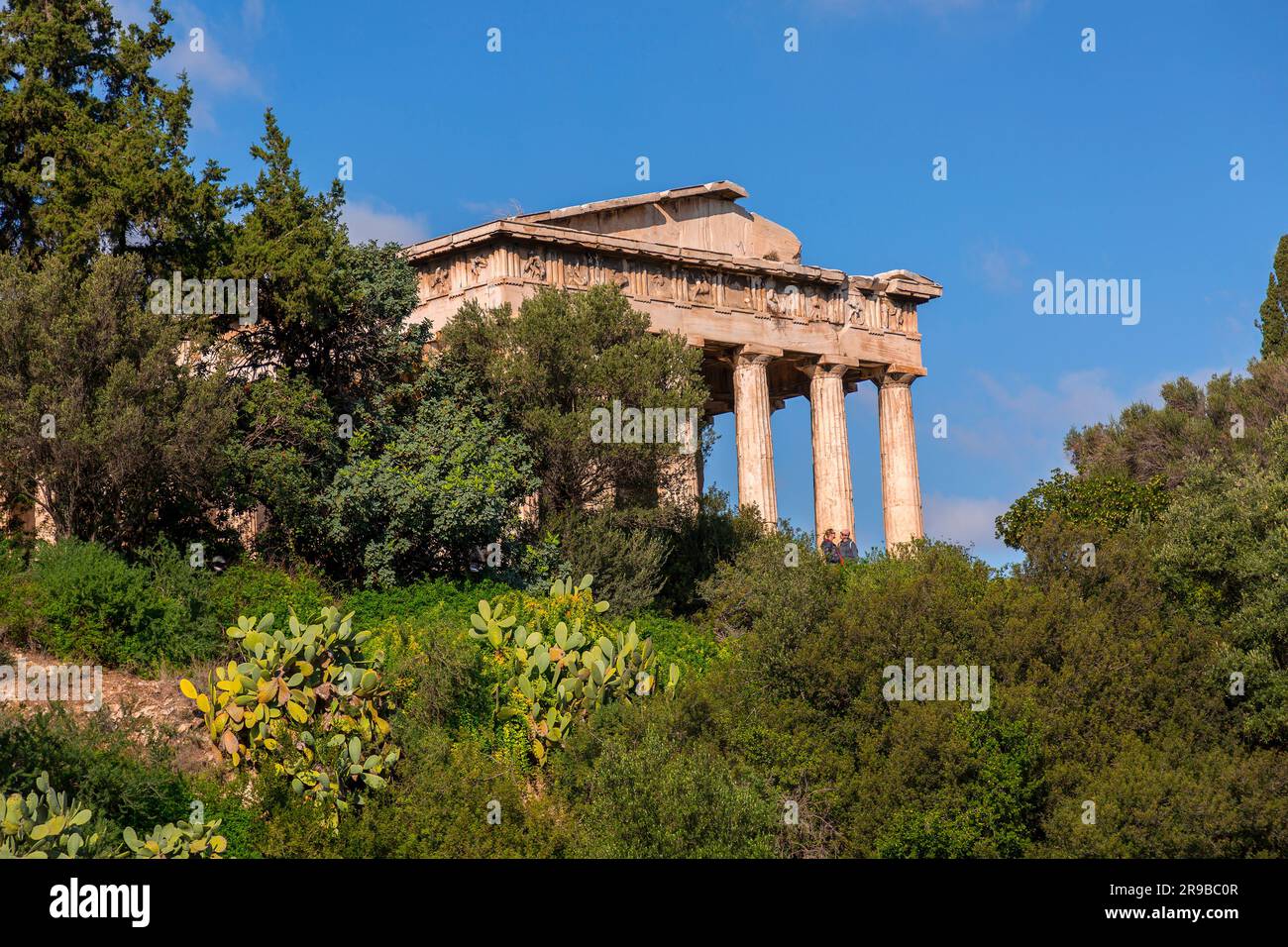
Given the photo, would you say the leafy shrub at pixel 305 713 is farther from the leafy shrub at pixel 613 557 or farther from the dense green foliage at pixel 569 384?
the dense green foliage at pixel 569 384

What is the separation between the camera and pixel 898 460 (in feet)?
144

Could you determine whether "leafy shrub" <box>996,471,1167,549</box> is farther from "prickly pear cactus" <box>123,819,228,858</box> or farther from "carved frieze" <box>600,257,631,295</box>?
"prickly pear cactus" <box>123,819,228,858</box>

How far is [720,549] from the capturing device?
35156 millimetres

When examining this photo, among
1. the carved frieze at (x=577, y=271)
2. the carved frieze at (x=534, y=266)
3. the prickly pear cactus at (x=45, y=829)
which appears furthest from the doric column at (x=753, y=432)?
the prickly pear cactus at (x=45, y=829)

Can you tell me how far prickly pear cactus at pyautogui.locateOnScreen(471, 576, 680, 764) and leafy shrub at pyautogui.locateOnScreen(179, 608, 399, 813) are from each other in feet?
6.58

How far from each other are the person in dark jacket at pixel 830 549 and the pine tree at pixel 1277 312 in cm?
1749

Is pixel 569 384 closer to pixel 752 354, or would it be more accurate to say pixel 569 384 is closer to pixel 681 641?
pixel 681 641

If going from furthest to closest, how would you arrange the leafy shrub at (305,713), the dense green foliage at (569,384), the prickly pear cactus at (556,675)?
the dense green foliage at (569,384), the prickly pear cactus at (556,675), the leafy shrub at (305,713)

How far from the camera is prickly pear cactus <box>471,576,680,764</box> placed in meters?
24.7

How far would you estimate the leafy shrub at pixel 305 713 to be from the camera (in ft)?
74.5

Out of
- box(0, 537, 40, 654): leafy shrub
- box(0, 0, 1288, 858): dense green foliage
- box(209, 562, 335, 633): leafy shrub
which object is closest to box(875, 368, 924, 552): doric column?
box(0, 0, 1288, 858): dense green foliage

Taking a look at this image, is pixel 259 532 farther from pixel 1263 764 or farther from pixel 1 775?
pixel 1263 764

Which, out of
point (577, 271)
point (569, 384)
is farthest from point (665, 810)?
point (577, 271)

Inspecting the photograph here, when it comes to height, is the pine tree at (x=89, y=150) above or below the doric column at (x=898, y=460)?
above
